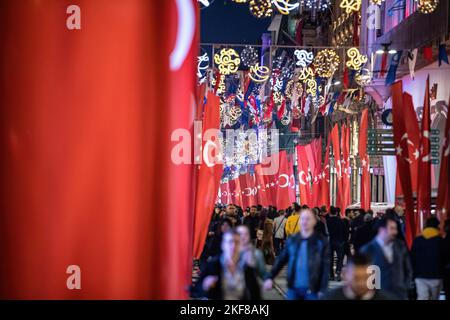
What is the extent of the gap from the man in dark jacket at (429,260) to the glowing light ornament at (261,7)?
17.6 feet

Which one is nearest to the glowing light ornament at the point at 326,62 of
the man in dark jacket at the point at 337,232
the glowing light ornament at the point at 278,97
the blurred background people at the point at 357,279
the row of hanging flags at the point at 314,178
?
the row of hanging flags at the point at 314,178

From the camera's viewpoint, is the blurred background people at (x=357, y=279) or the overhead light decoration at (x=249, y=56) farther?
the overhead light decoration at (x=249, y=56)

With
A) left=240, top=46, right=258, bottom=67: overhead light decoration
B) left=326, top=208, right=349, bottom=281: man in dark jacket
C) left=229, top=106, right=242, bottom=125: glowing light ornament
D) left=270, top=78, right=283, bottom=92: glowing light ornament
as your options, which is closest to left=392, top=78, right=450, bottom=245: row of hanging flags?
left=326, top=208, right=349, bottom=281: man in dark jacket

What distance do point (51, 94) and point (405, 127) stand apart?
8351mm

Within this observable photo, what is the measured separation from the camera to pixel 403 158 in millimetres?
15430

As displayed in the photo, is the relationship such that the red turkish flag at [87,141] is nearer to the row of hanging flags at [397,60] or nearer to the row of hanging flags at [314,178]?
the row of hanging flags at [314,178]

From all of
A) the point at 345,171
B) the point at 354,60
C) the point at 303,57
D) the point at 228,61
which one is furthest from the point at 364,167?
the point at 303,57

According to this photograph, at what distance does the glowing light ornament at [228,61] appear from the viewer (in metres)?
23.3

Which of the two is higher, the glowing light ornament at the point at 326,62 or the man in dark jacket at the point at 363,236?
the glowing light ornament at the point at 326,62

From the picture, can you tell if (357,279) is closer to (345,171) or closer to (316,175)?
(345,171)

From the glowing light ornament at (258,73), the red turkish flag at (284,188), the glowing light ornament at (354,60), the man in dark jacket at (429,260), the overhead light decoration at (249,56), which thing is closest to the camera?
the man in dark jacket at (429,260)

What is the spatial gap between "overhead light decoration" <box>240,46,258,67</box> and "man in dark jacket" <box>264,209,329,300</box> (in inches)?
700

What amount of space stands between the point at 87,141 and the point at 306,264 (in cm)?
251
